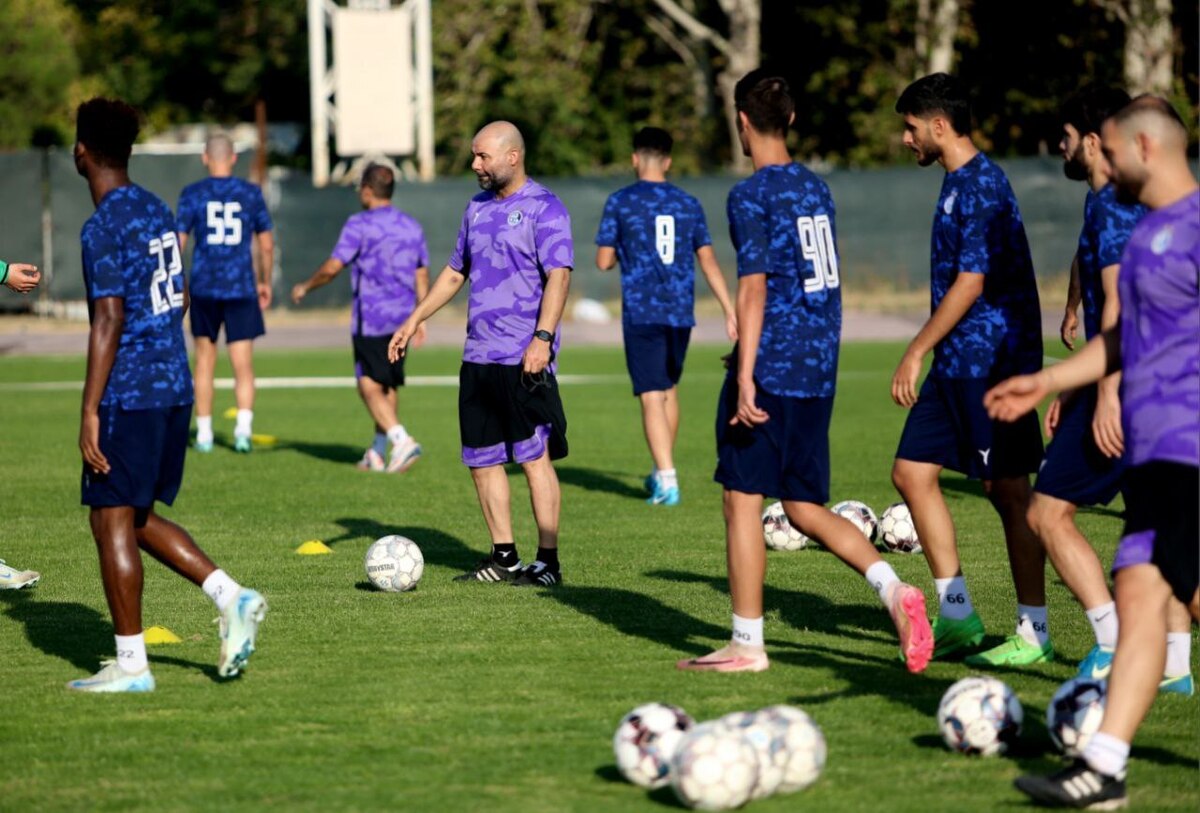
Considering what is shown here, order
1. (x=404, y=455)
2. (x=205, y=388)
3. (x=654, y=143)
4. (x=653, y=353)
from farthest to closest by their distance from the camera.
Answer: (x=205, y=388) → (x=404, y=455) → (x=653, y=353) → (x=654, y=143)

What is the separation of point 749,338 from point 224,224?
8824 mm

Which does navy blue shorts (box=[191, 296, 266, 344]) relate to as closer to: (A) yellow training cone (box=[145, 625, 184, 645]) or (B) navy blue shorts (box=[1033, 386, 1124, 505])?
(A) yellow training cone (box=[145, 625, 184, 645])

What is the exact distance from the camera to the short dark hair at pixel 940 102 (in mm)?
7043

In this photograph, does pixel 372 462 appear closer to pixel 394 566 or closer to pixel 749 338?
pixel 394 566

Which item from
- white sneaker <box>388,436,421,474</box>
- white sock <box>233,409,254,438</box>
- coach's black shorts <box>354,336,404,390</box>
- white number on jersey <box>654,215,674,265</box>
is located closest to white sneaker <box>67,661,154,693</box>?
white number on jersey <box>654,215,674,265</box>

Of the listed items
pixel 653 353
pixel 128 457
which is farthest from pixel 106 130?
pixel 653 353

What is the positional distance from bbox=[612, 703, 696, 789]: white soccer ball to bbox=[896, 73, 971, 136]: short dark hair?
2946 mm

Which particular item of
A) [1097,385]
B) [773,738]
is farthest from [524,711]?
[1097,385]

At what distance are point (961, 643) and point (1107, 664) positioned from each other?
0.85 meters

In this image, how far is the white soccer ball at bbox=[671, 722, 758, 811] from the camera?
505 centimetres

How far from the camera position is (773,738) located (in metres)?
5.21

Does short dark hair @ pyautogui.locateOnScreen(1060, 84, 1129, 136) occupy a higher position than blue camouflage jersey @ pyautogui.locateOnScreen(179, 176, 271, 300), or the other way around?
short dark hair @ pyautogui.locateOnScreen(1060, 84, 1129, 136)

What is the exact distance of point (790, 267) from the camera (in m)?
6.75

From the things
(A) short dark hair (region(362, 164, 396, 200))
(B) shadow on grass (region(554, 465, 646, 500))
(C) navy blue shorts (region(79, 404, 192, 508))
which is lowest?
(B) shadow on grass (region(554, 465, 646, 500))
